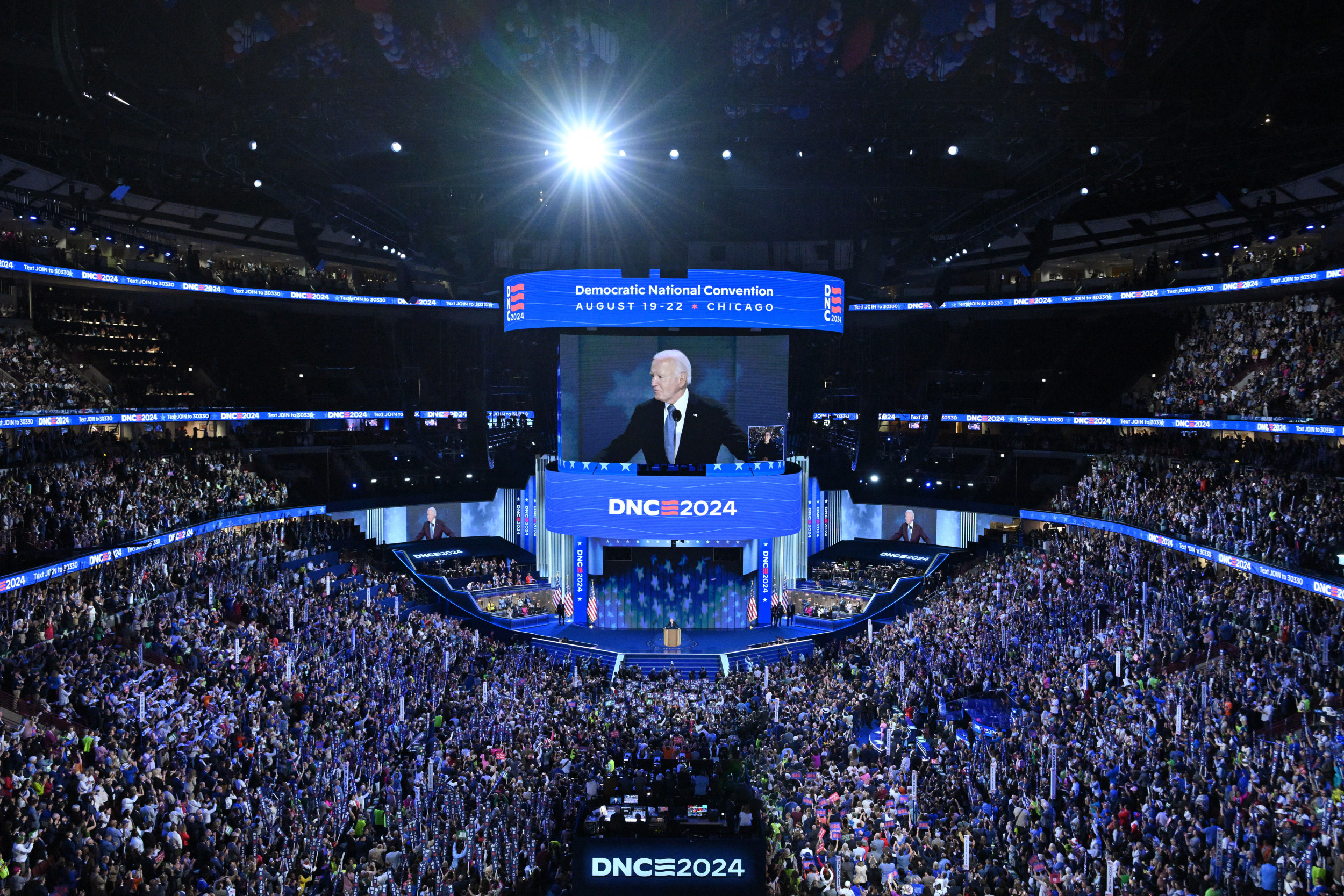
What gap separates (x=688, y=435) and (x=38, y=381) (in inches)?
749

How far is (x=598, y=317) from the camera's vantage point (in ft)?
101

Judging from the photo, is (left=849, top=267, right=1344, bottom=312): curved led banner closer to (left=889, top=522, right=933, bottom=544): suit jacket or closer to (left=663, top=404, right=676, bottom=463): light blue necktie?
(left=889, top=522, right=933, bottom=544): suit jacket

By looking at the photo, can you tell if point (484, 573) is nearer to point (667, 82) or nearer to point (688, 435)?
point (688, 435)

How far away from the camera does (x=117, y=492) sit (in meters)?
25.6

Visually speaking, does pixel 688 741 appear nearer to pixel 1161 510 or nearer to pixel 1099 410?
pixel 1161 510

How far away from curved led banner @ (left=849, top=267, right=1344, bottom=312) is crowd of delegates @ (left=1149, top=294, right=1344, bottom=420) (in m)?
0.94

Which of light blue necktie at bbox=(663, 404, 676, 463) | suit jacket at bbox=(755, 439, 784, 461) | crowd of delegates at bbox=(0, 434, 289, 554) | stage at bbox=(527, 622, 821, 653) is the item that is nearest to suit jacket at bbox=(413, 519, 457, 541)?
crowd of delegates at bbox=(0, 434, 289, 554)

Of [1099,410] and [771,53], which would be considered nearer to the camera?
[771,53]

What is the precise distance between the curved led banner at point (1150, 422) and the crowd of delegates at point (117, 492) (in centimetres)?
2353

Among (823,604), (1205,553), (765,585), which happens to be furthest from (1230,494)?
(765,585)

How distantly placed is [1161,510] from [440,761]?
20.4m

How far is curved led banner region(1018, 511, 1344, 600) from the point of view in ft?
64.3

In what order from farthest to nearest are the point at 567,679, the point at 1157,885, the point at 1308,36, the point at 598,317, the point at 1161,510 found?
the point at 598,317, the point at 1161,510, the point at 567,679, the point at 1308,36, the point at 1157,885

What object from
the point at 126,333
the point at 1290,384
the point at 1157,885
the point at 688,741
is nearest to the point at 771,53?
the point at 688,741
